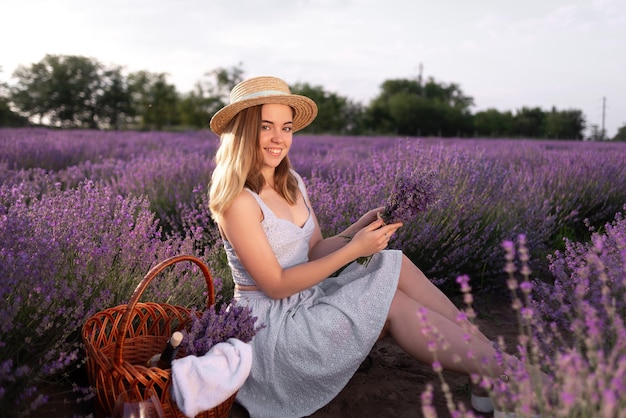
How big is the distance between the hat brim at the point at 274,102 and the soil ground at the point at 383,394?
118 cm

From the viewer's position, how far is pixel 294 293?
89.7 inches

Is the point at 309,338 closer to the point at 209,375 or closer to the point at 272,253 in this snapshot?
the point at 272,253

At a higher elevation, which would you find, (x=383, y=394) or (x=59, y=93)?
(x=59, y=93)

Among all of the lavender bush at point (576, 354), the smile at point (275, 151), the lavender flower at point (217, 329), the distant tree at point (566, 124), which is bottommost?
the lavender flower at point (217, 329)

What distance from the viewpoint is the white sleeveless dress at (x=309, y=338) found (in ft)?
7.09

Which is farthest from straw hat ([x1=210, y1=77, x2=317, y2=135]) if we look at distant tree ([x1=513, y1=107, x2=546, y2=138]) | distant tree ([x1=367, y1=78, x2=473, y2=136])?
distant tree ([x1=513, y1=107, x2=546, y2=138])

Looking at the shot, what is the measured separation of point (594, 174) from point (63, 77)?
140 ft

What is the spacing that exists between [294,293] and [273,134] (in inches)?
25.6

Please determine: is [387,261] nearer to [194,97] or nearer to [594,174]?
[594,174]

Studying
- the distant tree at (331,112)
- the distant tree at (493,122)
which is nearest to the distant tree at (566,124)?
the distant tree at (493,122)

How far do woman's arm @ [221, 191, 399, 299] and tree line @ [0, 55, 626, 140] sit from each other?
100 feet

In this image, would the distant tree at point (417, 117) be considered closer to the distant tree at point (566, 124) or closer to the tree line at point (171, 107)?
the tree line at point (171, 107)

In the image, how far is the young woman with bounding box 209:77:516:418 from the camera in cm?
216

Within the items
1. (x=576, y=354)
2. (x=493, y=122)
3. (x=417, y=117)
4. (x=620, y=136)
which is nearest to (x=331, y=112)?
(x=417, y=117)
